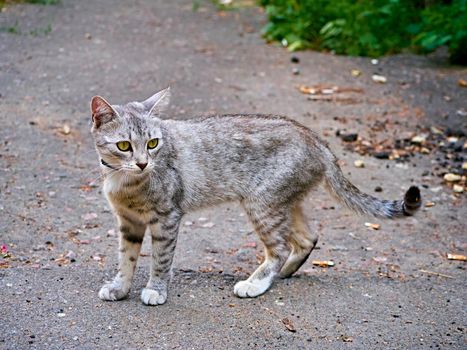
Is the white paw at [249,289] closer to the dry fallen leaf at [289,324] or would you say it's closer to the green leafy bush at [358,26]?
the dry fallen leaf at [289,324]

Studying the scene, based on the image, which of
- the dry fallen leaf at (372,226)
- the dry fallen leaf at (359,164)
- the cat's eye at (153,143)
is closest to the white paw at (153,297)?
the cat's eye at (153,143)

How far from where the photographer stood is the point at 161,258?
4871 millimetres

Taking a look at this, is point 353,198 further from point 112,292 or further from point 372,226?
point 112,292

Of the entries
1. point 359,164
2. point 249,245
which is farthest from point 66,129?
point 359,164

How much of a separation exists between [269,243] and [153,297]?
0.92 m

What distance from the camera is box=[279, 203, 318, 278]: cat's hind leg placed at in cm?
545

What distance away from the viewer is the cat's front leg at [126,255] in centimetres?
487

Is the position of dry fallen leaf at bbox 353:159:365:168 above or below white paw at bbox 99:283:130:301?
below

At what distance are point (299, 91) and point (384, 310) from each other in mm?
4893

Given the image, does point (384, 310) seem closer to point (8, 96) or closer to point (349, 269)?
point (349, 269)

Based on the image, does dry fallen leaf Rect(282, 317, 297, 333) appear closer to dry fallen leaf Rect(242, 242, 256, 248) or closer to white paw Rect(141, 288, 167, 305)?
white paw Rect(141, 288, 167, 305)

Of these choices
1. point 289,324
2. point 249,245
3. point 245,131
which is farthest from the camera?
point 249,245

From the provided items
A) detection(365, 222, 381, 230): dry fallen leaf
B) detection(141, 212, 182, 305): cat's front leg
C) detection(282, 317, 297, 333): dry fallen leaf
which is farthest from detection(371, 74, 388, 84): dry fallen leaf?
detection(282, 317, 297, 333): dry fallen leaf

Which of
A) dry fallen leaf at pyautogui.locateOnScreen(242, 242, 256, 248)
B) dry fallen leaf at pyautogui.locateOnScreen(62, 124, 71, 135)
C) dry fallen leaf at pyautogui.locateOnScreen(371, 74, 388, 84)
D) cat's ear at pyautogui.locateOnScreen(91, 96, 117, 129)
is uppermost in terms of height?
cat's ear at pyautogui.locateOnScreen(91, 96, 117, 129)
